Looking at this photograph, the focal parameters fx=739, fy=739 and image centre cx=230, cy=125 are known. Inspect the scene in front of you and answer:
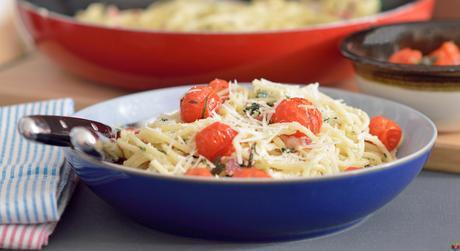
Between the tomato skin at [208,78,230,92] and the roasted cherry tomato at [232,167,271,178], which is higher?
the tomato skin at [208,78,230,92]

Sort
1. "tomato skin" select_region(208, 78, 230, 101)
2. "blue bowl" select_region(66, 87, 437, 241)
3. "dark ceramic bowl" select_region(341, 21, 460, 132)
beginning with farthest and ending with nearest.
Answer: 1. "dark ceramic bowl" select_region(341, 21, 460, 132)
2. "tomato skin" select_region(208, 78, 230, 101)
3. "blue bowl" select_region(66, 87, 437, 241)

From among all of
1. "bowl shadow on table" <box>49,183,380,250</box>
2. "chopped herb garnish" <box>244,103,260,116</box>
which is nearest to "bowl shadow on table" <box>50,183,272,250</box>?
"bowl shadow on table" <box>49,183,380,250</box>

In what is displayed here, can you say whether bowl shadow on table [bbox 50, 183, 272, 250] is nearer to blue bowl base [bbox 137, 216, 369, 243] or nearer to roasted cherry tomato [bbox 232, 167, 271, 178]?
blue bowl base [bbox 137, 216, 369, 243]

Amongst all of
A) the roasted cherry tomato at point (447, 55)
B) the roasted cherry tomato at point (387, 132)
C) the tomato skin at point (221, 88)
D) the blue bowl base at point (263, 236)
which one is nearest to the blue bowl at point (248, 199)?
the blue bowl base at point (263, 236)

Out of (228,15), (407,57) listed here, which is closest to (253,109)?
(407,57)

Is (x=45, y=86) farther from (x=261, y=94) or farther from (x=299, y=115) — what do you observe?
(x=299, y=115)

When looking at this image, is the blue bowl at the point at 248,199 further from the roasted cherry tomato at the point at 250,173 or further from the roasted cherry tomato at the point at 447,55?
the roasted cherry tomato at the point at 447,55

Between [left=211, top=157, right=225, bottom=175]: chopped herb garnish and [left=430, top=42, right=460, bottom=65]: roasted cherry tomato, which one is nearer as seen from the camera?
[left=211, top=157, right=225, bottom=175]: chopped herb garnish
